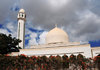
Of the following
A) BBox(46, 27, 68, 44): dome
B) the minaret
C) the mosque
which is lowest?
the mosque

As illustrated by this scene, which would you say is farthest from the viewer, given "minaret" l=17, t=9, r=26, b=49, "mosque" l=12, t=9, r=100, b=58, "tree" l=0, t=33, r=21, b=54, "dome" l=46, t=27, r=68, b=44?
"minaret" l=17, t=9, r=26, b=49

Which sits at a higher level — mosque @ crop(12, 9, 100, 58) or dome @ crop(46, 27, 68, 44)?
dome @ crop(46, 27, 68, 44)

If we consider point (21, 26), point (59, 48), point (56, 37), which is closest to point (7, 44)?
point (21, 26)

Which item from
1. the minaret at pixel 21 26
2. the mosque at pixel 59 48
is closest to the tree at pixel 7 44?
the mosque at pixel 59 48

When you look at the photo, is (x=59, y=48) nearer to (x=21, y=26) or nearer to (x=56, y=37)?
(x=56, y=37)

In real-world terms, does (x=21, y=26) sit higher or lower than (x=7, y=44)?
higher

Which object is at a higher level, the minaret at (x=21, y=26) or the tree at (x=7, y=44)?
the minaret at (x=21, y=26)

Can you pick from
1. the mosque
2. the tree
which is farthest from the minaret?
the mosque

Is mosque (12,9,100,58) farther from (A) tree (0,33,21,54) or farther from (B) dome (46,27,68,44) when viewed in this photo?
(A) tree (0,33,21,54)

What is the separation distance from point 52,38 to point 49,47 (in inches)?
132

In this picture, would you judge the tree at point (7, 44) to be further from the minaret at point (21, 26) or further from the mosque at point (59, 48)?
the minaret at point (21, 26)

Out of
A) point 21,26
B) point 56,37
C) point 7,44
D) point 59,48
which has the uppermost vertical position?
point 21,26

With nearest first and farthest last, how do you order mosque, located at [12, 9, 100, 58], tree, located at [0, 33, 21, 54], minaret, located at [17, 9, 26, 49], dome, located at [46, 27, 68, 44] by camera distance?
mosque, located at [12, 9, 100, 58] → tree, located at [0, 33, 21, 54] → dome, located at [46, 27, 68, 44] → minaret, located at [17, 9, 26, 49]

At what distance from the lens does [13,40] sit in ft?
77.6
